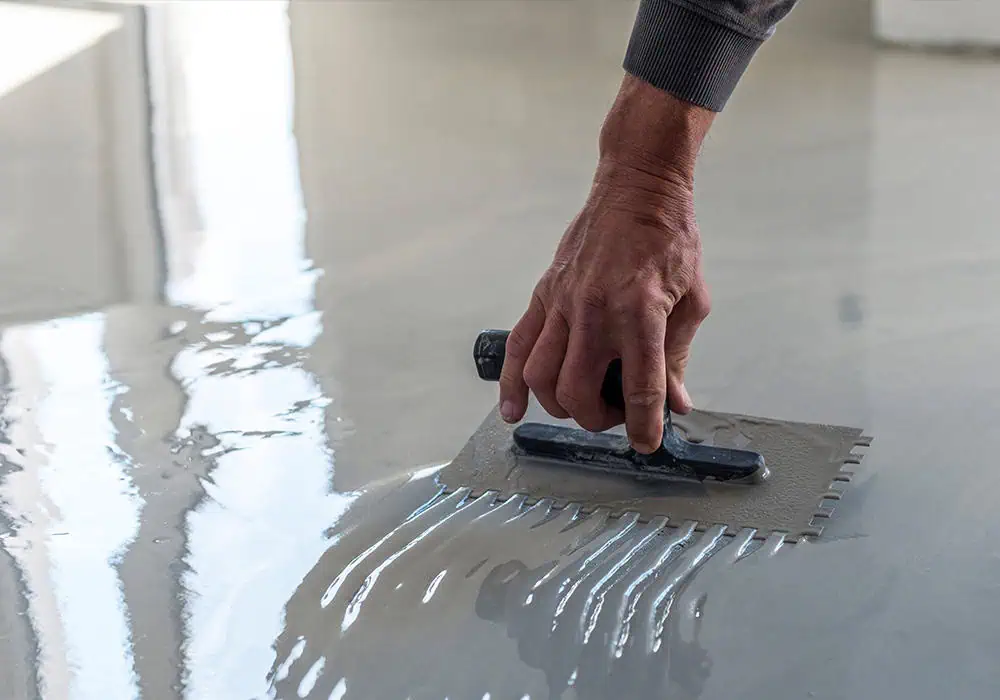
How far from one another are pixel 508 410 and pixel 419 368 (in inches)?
22.8

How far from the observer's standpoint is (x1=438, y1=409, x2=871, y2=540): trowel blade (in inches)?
66.5

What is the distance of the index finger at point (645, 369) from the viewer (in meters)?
1.48

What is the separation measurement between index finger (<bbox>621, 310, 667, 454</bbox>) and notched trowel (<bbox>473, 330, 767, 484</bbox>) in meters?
0.15

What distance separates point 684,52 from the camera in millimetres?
1518

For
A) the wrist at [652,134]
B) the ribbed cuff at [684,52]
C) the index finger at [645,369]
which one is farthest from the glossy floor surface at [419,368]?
the ribbed cuff at [684,52]

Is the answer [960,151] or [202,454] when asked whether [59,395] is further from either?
[960,151]

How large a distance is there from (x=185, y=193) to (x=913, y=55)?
225 centimetres

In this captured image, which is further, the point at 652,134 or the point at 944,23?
the point at 944,23

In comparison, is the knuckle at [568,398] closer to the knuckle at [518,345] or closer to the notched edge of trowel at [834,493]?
the knuckle at [518,345]

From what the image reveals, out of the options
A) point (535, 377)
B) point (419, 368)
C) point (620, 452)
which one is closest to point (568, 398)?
point (535, 377)

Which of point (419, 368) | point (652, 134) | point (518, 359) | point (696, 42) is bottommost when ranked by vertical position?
point (419, 368)

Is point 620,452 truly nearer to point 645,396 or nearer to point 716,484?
point 716,484

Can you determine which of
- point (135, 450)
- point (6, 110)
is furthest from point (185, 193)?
point (135, 450)

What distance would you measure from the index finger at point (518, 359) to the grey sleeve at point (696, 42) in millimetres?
324
